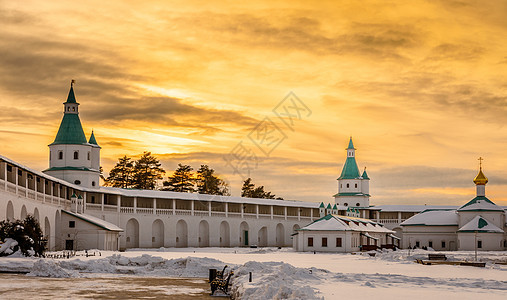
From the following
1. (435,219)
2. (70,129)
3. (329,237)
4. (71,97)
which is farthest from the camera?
(435,219)

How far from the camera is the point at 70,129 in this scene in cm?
7594

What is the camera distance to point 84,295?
25047 mm

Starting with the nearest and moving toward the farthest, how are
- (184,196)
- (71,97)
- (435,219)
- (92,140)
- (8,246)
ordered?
(8,246) < (71,97) < (92,140) < (184,196) < (435,219)

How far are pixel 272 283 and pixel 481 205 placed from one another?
7039 centimetres

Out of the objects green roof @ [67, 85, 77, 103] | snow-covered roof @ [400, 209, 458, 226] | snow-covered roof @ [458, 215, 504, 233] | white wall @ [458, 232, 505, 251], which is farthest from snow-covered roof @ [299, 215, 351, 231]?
green roof @ [67, 85, 77, 103]

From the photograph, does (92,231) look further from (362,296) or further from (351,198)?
(351,198)

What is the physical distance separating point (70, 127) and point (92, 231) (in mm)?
15440

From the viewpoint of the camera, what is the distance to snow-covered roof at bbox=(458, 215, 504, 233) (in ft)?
272

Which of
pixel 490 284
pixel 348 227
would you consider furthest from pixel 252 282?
pixel 348 227

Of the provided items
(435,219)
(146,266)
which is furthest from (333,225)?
(146,266)

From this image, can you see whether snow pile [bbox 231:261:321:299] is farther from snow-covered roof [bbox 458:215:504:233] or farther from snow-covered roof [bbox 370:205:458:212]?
snow-covered roof [bbox 370:205:458:212]

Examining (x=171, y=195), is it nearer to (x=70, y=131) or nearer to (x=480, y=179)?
(x=70, y=131)

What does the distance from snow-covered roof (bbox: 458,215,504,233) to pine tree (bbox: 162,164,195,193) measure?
4832 centimetres

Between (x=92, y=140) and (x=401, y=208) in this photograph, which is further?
(x=401, y=208)
